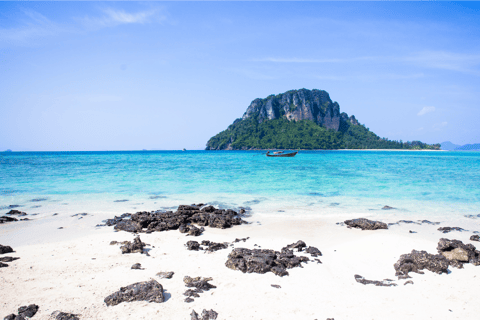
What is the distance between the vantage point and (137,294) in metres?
4.43

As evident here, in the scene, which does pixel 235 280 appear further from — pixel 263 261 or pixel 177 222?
pixel 177 222

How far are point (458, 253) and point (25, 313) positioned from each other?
8.69 m

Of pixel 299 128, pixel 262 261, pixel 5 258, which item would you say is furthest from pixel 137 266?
pixel 299 128

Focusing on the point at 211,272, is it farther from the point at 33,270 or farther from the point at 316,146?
the point at 316,146

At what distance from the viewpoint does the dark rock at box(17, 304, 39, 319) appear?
12.9 feet

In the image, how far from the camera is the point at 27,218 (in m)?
9.93

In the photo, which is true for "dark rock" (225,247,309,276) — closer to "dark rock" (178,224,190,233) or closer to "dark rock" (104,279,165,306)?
"dark rock" (104,279,165,306)

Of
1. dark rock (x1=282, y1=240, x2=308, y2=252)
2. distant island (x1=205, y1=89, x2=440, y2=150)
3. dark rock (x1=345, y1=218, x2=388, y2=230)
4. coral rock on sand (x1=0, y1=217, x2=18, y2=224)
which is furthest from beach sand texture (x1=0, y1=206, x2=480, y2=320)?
distant island (x1=205, y1=89, x2=440, y2=150)

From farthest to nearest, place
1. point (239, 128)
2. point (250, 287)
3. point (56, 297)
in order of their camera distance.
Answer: point (239, 128) → point (250, 287) → point (56, 297)

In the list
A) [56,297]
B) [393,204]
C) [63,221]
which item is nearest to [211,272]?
[56,297]

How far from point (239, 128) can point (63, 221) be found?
170448 millimetres

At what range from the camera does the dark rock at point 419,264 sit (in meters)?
5.36

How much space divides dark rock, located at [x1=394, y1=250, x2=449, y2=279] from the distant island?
5752 inches

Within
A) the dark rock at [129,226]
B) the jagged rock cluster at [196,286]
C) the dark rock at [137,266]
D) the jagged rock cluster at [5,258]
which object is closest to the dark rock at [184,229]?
the dark rock at [129,226]
